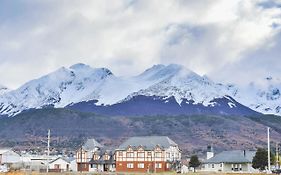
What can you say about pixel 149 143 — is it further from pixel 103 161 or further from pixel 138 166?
pixel 103 161

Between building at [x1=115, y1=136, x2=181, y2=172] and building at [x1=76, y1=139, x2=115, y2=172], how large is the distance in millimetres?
3533

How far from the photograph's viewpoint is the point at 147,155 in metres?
150

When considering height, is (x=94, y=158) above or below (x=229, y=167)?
above

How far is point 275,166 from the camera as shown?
422 ft

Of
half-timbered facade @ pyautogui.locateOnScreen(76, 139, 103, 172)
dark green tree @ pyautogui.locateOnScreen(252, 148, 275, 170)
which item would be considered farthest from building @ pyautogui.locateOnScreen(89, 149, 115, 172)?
dark green tree @ pyautogui.locateOnScreen(252, 148, 275, 170)

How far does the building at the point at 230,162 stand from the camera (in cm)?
13962

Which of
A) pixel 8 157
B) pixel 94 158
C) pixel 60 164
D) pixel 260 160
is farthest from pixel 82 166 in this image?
pixel 260 160

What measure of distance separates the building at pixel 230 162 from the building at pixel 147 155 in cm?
963

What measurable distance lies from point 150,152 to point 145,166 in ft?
11.9

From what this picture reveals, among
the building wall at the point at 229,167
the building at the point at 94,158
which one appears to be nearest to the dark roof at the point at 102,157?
the building at the point at 94,158

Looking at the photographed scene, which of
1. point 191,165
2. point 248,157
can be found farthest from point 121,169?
point 248,157

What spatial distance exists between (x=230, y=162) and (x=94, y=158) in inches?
1446

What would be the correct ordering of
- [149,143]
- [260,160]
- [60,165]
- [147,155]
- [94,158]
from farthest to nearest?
[60,165]
[94,158]
[149,143]
[147,155]
[260,160]

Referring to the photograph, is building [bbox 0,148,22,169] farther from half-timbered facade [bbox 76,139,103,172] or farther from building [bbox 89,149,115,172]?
building [bbox 89,149,115,172]
